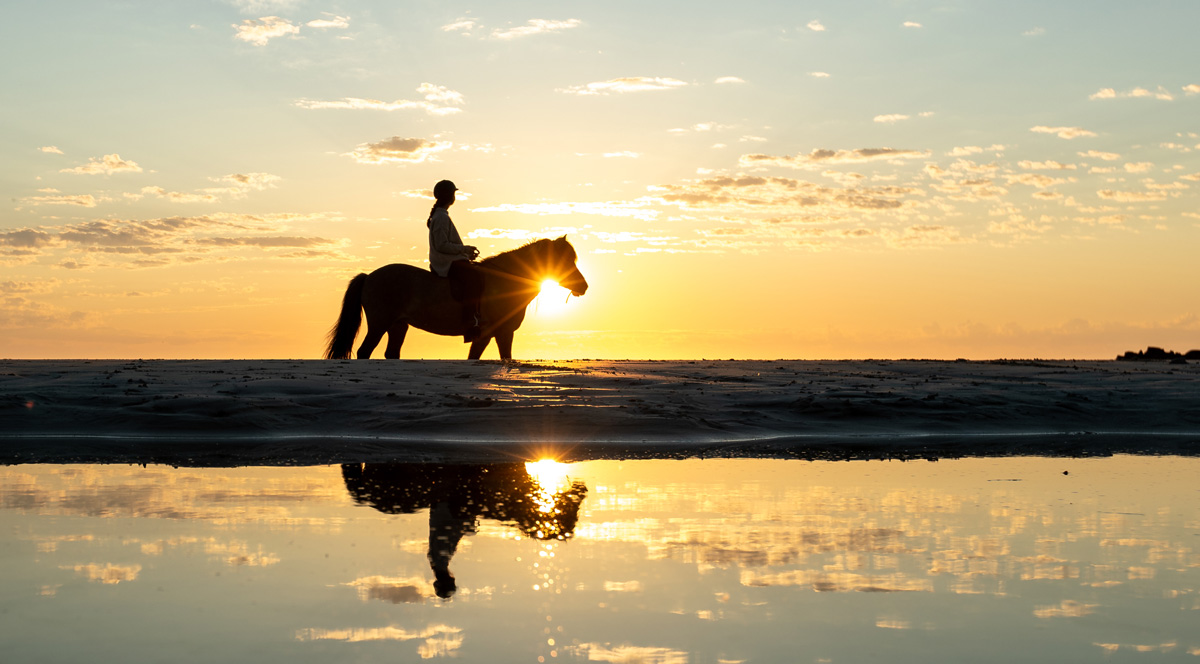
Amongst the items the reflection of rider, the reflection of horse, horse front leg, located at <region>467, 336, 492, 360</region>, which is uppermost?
the reflection of rider

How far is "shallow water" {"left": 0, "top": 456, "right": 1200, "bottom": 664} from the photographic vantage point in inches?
151

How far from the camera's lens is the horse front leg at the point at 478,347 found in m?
18.1

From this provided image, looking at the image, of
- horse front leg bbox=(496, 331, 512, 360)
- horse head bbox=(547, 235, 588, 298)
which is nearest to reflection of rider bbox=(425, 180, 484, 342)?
horse front leg bbox=(496, 331, 512, 360)

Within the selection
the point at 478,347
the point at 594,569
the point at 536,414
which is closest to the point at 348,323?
the point at 478,347

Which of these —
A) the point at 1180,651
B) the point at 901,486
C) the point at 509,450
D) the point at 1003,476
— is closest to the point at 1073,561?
the point at 1180,651

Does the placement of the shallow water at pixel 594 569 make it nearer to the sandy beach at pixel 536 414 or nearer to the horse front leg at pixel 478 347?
the sandy beach at pixel 536 414

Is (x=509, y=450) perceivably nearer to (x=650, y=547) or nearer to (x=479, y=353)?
(x=650, y=547)

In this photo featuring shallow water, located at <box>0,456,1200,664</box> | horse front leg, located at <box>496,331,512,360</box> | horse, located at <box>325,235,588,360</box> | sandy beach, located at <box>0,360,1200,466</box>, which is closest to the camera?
shallow water, located at <box>0,456,1200,664</box>

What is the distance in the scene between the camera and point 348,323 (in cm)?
1905

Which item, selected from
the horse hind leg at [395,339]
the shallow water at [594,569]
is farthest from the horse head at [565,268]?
the shallow water at [594,569]

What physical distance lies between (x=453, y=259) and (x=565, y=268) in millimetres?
2102

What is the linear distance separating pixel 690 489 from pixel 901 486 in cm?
181

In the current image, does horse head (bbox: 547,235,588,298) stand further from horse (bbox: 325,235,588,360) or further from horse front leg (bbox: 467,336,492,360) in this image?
horse front leg (bbox: 467,336,492,360)

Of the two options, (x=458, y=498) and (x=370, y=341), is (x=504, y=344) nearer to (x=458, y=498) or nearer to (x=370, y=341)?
(x=370, y=341)
